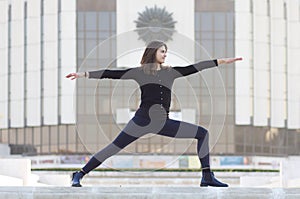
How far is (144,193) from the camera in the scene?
9.10 metres

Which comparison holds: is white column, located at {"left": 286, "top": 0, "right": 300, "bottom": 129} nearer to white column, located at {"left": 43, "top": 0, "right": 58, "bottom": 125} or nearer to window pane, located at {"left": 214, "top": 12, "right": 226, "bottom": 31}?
window pane, located at {"left": 214, "top": 12, "right": 226, "bottom": 31}

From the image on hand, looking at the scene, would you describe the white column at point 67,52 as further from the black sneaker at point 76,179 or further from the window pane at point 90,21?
the black sneaker at point 76,179

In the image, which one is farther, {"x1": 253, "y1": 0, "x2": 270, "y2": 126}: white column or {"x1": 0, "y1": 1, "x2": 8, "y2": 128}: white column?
{"x1": 0, "y1": 1, "x2": 8, "y2": 128}: white column

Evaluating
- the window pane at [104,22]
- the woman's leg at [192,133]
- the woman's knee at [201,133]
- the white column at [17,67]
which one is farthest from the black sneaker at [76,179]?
the white column at [17,67]

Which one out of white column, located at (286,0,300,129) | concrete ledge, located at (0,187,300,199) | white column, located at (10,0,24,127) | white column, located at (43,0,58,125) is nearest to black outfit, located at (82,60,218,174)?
concrete ledge, located at (0,187,300,199)

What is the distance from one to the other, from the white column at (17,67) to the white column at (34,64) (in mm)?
793

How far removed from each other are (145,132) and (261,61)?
53678 millimetres

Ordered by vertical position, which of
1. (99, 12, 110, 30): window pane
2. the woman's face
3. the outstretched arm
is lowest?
the outstretched arm

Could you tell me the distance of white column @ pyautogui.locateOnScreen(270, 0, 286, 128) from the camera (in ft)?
210

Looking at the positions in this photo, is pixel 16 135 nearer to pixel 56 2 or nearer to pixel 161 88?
pixel 56 2

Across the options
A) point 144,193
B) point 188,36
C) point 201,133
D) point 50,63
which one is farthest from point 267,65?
point 144,193

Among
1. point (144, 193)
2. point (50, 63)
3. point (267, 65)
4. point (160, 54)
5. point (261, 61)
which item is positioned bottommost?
point (144, 193)

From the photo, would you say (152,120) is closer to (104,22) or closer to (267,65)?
(104,22)

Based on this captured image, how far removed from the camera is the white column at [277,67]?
64.1m
